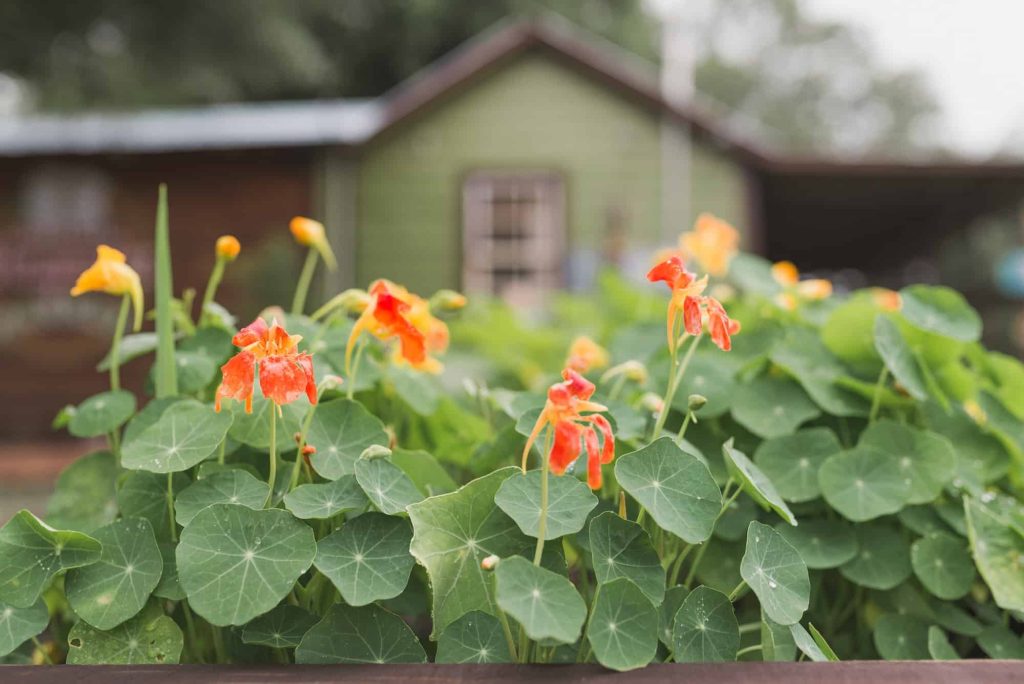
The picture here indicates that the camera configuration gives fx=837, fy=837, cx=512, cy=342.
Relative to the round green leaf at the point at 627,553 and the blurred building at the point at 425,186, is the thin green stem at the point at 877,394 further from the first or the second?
the blurred building at the point at 425,186

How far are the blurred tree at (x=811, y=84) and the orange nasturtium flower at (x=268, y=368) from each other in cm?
2723

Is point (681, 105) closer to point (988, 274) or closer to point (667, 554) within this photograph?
point (667, 554)

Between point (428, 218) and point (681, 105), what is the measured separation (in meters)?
2.36

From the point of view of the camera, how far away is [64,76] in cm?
559

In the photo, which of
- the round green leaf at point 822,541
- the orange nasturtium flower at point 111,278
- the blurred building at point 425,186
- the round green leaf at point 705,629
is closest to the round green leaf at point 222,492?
the orange nasturtium flower at point 111,278

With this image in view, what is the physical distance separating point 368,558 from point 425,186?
6.92 m

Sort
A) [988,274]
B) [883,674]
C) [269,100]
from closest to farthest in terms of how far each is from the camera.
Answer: [883,674], [269,100], [988,274]

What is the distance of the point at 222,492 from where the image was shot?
0.68 m

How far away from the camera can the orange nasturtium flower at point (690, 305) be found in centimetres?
64

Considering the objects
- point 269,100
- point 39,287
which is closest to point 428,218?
point 39,287

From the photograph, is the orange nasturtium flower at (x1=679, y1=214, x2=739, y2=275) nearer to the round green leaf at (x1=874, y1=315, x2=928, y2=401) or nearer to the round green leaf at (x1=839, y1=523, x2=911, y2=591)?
the round green leaf at (x1=874, y1=315, x2=928, y2=401)

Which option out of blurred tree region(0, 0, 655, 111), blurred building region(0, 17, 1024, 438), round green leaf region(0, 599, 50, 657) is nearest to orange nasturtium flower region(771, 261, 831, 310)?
round green leaf region(0, 599, 50, 657)

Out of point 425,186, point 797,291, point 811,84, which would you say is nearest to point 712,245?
point 797,291

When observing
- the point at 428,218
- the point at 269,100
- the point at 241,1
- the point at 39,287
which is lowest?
the point at 39,287
